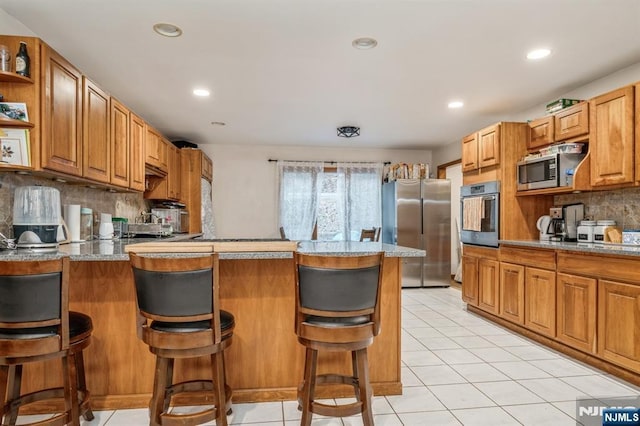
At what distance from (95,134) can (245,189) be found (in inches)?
144

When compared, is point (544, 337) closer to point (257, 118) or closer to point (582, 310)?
point (582, 310)

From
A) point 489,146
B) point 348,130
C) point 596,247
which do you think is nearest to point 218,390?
point 596,247

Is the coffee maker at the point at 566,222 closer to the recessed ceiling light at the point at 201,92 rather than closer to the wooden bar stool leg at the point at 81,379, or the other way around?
the recessed ceiling light at the point at 201,92

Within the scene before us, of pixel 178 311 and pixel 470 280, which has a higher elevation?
pixel 178 311

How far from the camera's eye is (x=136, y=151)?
149 inches

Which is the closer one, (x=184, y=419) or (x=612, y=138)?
(x=184, y=419)

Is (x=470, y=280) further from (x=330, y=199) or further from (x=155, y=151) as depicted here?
(x=155, y=151)

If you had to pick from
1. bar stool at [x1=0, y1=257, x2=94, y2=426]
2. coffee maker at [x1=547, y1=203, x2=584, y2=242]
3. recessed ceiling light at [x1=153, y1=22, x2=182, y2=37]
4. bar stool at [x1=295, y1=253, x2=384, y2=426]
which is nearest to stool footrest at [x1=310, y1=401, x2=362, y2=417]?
bar stool at [x1=295, y1=253, x2=384, y2=426]

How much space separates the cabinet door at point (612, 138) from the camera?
289 cm

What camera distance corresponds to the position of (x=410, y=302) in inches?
204

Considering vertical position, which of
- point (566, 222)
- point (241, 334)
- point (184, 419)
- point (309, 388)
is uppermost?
point (566, 222)

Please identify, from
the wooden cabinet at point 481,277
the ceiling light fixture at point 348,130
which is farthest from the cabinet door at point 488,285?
the ceiling light fixture at point 348,130

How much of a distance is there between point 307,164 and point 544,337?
14.5 feet

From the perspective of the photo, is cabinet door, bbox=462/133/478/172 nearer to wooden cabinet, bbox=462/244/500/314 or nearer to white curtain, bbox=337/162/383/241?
wooden cabinet, bbox=462/244/500/314
